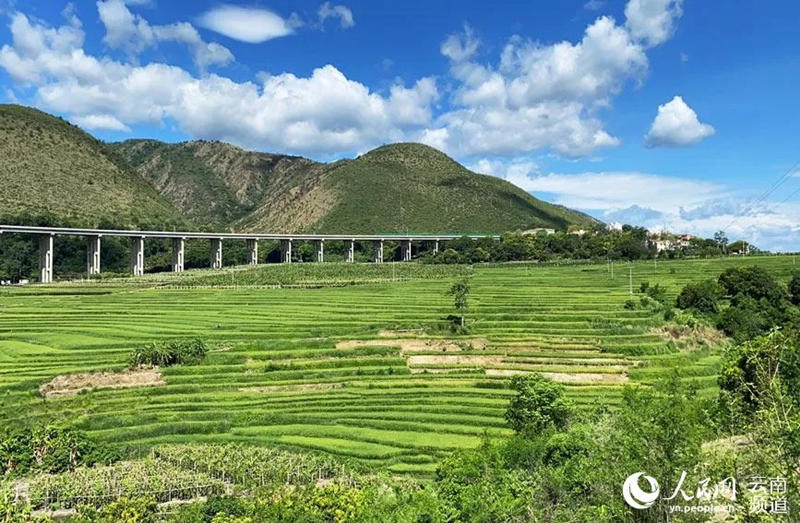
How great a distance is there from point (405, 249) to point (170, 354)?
432 feet

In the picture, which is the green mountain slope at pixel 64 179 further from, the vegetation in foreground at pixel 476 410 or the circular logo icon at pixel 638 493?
the circular logo icon at pixel 638 493

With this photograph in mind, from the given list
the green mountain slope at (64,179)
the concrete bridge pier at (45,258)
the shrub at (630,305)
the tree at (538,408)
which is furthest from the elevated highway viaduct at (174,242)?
the tree at (538,408)

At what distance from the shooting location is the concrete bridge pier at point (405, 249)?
177 meters

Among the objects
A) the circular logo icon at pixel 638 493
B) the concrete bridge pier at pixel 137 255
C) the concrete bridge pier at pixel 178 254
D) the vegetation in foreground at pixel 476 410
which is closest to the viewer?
the circular logo icon at pixel 638 493

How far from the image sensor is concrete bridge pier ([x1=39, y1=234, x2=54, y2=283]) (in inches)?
4648

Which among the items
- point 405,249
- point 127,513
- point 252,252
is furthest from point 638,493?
point 405,249

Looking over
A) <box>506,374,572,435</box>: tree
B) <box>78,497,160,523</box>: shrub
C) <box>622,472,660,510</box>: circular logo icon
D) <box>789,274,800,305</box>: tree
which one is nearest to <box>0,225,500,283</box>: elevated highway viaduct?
<box>78,497,160,523</box>: shrub

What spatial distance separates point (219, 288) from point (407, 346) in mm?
55756

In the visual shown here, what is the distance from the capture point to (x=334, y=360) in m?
54.8

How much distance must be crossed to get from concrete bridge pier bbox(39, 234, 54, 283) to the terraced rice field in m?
25.1

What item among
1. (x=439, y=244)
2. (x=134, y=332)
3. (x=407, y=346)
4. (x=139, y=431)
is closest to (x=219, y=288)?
(x=134, y=332)

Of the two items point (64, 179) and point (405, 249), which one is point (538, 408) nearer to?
point (405, 249)

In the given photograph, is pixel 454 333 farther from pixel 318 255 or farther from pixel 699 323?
pixel 318 255

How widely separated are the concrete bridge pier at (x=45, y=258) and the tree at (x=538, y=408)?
113 m
